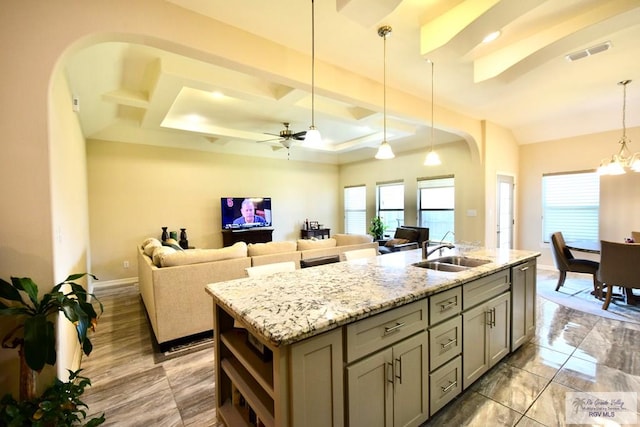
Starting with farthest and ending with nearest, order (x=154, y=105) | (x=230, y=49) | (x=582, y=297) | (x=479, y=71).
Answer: (x=582, y=297) → (x=154, y=105) → (x=479, y=71) → (x=230, y=49)

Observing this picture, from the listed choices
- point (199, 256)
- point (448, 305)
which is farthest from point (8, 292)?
point (448, 305)

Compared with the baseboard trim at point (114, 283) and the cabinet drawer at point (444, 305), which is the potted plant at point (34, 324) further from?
the baseboard trim at point (114, 283)

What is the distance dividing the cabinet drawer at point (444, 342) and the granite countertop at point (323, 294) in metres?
0.26

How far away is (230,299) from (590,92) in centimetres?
530

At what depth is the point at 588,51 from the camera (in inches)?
107

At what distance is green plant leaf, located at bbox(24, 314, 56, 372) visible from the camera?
1.27 meters

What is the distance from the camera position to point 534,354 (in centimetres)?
254

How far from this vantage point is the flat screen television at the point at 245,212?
6.23 meters

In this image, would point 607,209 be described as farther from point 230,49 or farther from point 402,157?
point 230,49

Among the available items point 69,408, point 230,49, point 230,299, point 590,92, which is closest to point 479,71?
point 590,92

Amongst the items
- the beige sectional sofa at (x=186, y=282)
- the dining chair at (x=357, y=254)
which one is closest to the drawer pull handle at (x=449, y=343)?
the dining chair at (x=357, y=254)

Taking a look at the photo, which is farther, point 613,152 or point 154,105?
point 613,152

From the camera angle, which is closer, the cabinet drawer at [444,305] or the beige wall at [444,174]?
the cabinet drawer at [444,305]

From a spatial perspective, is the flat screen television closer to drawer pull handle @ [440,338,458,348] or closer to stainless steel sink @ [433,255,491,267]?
stainless steel sink @ [433,255,491,267]
